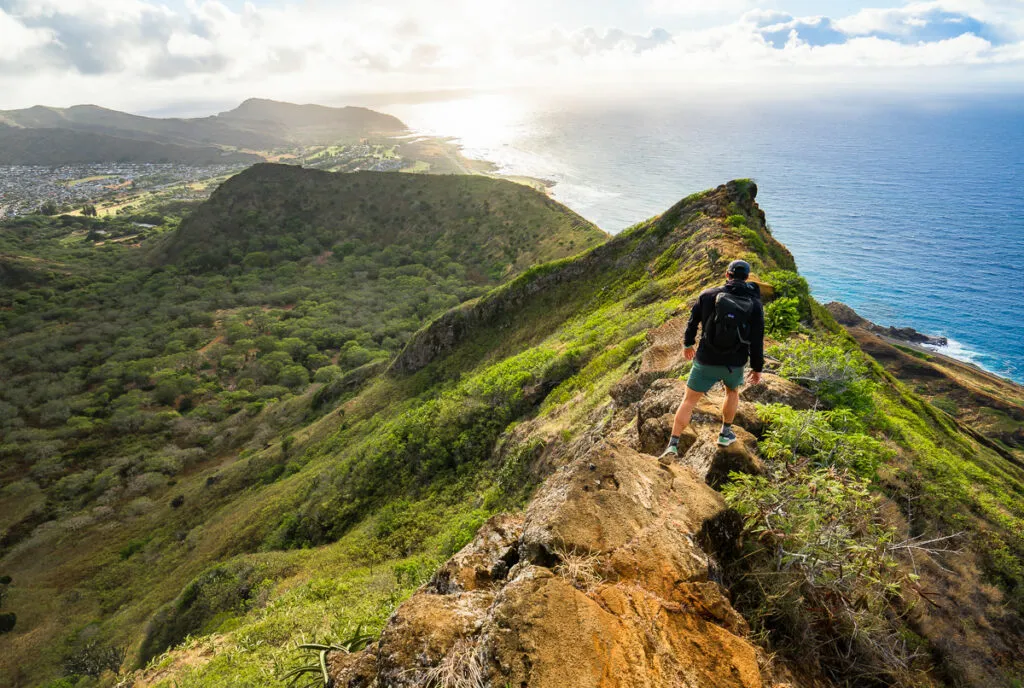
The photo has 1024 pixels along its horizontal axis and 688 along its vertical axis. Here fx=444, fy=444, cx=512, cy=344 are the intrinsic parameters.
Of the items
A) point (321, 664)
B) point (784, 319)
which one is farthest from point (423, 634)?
point (784, 319)

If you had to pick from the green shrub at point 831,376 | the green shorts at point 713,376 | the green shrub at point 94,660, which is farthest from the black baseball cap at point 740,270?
the green shrub at point 94,660

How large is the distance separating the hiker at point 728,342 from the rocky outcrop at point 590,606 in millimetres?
1142

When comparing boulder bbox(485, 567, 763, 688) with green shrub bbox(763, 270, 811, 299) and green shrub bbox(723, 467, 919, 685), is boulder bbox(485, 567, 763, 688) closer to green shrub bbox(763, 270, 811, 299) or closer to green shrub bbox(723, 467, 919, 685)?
green shrub bbox(723, 467, 919, 685)

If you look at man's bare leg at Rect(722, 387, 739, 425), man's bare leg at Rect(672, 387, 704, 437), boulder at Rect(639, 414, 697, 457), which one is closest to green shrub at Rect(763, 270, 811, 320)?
boulder at Rect(639, 414, 697, 457)

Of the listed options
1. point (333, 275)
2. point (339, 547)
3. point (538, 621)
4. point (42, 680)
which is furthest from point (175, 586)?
point (333, 275)

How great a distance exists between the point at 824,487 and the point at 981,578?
4.35 m

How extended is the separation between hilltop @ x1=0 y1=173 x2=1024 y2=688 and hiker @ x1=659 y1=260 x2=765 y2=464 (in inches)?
22.7

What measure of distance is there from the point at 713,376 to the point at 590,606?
A: 423 cm

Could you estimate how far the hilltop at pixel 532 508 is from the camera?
4.83m

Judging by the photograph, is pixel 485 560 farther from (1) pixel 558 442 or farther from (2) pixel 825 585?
(1) pixel 558 442

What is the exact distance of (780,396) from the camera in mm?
8797

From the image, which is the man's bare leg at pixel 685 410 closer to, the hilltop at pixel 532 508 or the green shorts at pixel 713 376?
the green shorts at pixel 713 376

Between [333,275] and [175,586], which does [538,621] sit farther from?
[333,275]

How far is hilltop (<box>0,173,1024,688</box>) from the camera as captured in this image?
190 inches
